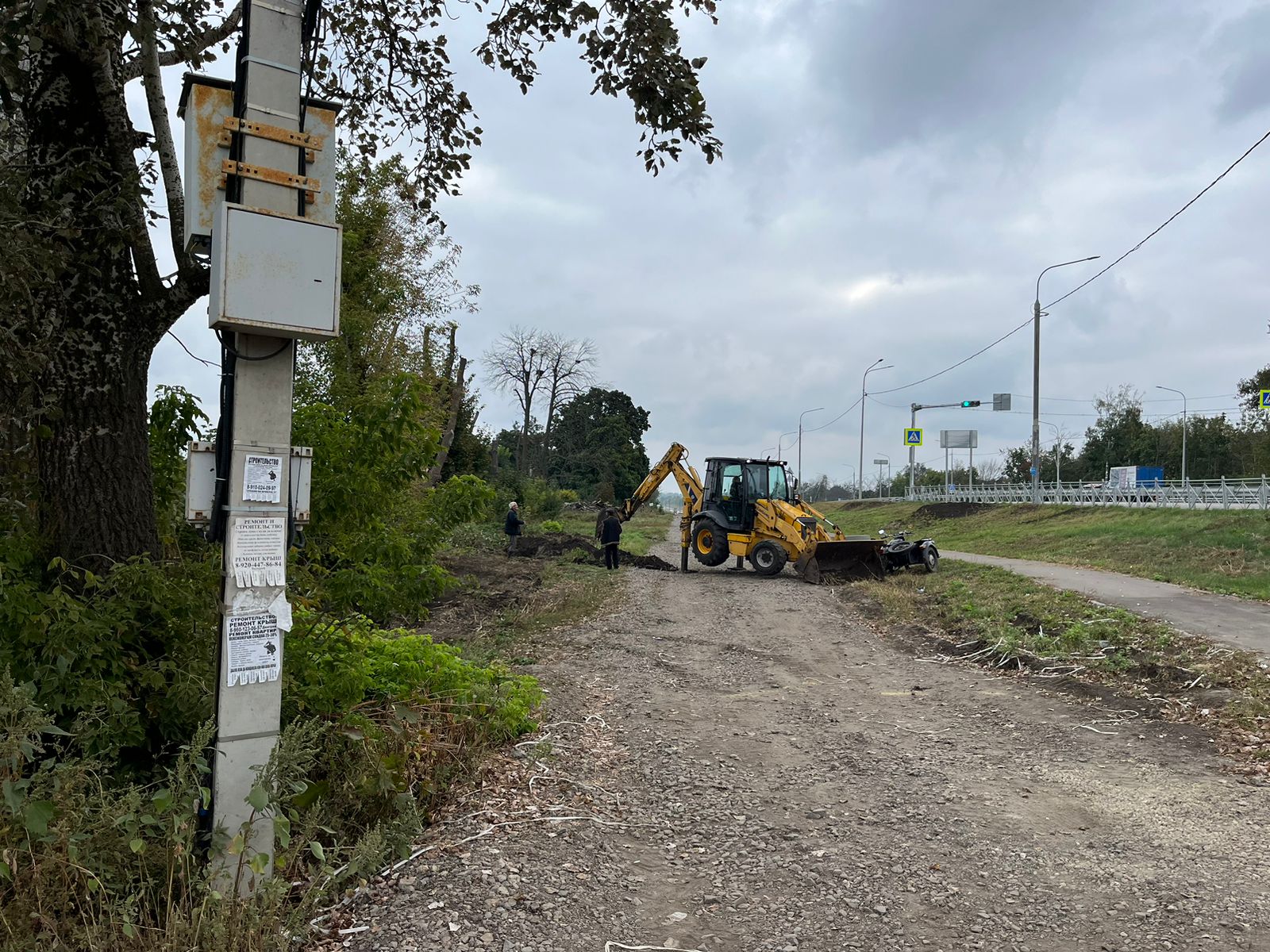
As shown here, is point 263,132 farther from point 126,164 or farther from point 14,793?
point 14,793

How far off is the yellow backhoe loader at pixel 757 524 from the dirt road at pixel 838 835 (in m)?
11.2

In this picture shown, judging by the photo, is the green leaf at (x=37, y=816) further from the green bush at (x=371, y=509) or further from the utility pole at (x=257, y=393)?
the green bush at (x=371, y=509)

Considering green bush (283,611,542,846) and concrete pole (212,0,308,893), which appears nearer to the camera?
concrete pole (212,0,308,893)

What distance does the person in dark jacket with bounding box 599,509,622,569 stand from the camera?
73.0 ft

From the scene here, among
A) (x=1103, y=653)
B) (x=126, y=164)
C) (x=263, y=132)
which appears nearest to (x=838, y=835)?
(x=263, y=132)

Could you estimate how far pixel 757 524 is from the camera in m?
21.4

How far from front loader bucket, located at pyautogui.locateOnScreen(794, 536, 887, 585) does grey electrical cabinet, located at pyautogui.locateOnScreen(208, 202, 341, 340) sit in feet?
54.5

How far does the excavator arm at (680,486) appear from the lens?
23391 millimetres

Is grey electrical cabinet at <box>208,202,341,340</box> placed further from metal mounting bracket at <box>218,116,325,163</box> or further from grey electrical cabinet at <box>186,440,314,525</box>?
grey electrical cabinet at <box>186,440,314,525</box>

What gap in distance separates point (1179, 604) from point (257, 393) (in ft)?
45.9

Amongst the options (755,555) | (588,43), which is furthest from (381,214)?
(588,43)

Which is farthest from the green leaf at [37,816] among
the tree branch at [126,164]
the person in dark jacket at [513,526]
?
the person in dark jacket at [513,526]

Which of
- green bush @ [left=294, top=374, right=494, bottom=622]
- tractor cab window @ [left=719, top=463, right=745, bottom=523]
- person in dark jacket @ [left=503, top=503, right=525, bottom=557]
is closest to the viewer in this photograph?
green bush @ [left=294, top=374, right=494, bottom=622]

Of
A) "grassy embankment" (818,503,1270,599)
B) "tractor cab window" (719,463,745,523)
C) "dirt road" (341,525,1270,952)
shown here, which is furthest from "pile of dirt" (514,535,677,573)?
"dirt road" (341,525,1270,952)
